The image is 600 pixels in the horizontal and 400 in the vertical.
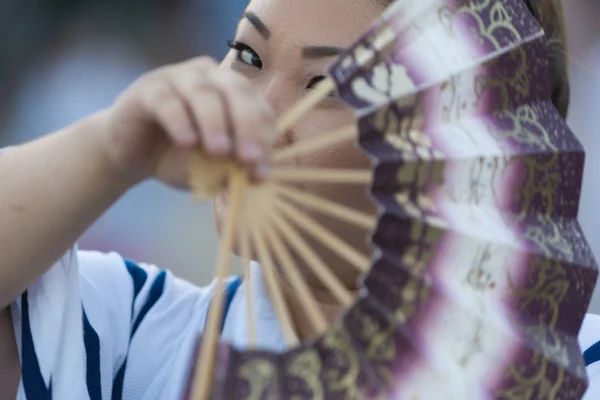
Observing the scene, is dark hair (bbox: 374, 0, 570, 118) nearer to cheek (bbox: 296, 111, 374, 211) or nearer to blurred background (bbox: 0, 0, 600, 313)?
cheek (bbox: 296, 111, 374, 211)

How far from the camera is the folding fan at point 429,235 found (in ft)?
1.20


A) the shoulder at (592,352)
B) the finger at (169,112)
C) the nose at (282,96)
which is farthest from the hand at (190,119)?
the shoulder at (592,352)

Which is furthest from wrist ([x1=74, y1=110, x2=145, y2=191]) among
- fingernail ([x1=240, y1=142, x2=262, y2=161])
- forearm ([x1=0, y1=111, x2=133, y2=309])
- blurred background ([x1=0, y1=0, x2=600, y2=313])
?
blurred background ([x1=0, y1=0, x2=600, y2=313])

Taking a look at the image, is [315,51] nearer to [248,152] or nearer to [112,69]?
[248,152]

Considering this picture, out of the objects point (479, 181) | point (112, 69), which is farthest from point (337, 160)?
point (112, 69)

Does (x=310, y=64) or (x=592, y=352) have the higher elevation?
(x=310, y=64)

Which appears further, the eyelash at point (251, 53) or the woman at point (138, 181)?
the eyelash at point (251, 53)

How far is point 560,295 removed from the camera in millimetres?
467

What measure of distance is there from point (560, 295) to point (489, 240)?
8cm

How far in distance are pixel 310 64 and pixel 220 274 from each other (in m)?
0.28

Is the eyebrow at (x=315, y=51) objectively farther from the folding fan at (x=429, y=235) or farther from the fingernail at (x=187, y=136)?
the fingernail at (x=187, y=136)

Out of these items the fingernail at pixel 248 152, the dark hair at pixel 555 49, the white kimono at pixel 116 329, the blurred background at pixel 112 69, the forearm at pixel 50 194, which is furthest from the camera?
the blurred background at pixel 112 69

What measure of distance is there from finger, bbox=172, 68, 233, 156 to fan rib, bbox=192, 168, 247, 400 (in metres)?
0.02

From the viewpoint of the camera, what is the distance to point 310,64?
592mm
